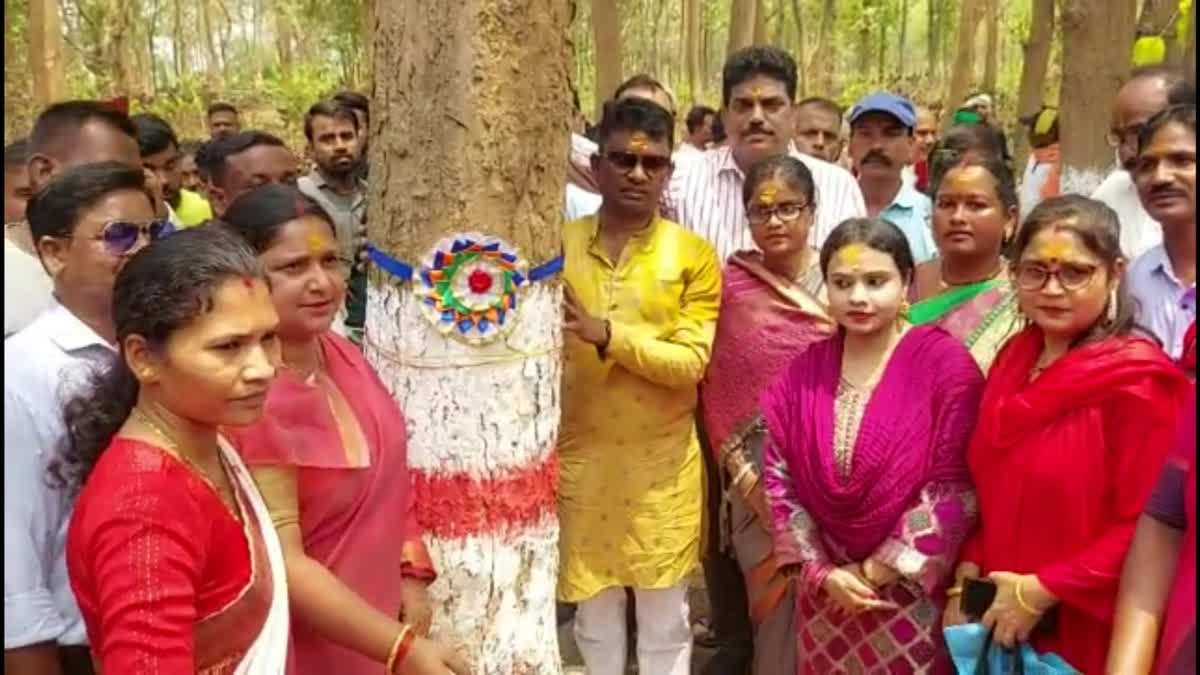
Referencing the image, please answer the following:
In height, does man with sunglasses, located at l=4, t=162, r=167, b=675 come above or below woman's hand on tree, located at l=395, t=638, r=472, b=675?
above

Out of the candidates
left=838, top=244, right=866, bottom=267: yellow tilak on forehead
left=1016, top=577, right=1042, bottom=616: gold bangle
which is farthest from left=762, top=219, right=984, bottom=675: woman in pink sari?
left=1016, top=577, right=1042, bottom=616: gold bangle

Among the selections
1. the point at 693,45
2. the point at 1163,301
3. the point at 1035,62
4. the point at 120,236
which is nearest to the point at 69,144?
the point at 120,236

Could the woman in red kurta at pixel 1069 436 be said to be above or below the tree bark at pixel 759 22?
below

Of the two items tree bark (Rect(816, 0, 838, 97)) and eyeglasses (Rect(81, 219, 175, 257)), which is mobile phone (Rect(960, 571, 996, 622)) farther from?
tree bark (Rect(816, 0, 838, 97))

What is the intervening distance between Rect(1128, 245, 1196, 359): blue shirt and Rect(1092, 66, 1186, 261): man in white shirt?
1.66 feet

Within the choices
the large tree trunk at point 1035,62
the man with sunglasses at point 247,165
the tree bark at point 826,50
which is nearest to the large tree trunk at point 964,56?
the large tree trunk at point 1035,62

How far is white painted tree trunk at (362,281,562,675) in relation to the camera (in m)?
2.54

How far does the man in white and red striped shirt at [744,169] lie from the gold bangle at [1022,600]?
1527 millimetres

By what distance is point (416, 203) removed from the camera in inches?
98.4

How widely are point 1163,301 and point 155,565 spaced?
7.24 ft

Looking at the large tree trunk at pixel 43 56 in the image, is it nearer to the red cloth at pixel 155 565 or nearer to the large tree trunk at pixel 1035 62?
the large tree trunk at pixel 1035 62

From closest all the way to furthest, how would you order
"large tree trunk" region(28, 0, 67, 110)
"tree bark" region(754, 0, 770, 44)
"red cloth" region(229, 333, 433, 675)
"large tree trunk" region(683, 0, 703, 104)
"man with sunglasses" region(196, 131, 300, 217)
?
1. "red cloth" region(229, 333, 433, 675)
2. "man with sunglasses" region(196, 131, 300, 217)
3. "large tree trunk" region(28, 0, 67, 110)
4. "tree bark" region(754, 0, 770, 44)
5. "large tree trunk" region(683, 0, 703, 104)

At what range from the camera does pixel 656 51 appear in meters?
39.7

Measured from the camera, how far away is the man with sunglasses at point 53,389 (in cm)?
212
